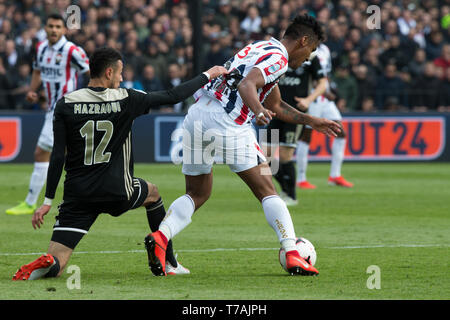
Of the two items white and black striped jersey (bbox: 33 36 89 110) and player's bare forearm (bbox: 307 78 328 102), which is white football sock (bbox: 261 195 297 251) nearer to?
white and black striped jersey (bbox: 33 36 89 110)

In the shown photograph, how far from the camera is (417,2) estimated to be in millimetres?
23656

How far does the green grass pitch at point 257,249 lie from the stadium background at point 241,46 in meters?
4.41

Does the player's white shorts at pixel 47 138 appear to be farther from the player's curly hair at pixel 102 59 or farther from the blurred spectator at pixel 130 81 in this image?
the blurred spectator at pixel 130 81

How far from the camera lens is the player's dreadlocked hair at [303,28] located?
709 centimetres

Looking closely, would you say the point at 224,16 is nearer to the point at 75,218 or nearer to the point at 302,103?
the point at 302,103

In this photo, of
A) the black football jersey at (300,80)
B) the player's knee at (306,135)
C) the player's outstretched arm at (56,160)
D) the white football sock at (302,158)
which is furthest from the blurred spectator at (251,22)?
the player's outstretched arm at (56,160)

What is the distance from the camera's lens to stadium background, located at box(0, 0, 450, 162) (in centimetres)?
1861

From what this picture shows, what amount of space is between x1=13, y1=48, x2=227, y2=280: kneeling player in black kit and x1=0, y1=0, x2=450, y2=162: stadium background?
1147 cm

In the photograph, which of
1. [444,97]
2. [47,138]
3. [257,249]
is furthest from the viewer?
[444,97]

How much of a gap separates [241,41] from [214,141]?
45.2 feet

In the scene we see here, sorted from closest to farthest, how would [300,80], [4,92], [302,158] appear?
[300,80], [302,158], [4,92]

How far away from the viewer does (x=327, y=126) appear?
683 centimetres

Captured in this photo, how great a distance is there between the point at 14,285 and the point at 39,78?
5565 mm

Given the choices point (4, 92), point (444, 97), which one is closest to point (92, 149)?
point (4, 92)
